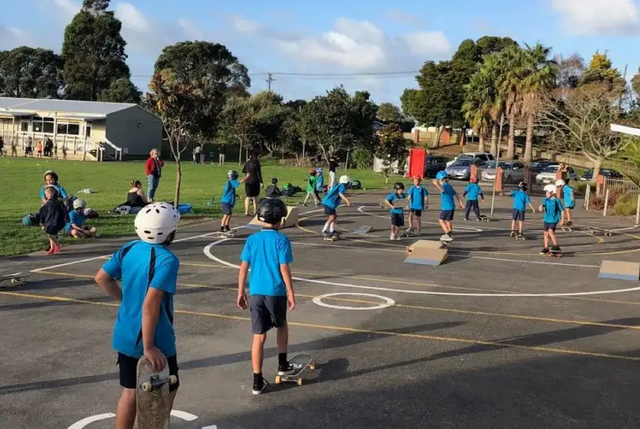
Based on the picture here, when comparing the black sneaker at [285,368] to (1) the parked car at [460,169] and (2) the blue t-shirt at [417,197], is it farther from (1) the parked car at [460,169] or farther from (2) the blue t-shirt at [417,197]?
(1) the parked car at [460,169]

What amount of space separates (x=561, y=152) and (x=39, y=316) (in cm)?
6189

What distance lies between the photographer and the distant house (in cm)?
4966

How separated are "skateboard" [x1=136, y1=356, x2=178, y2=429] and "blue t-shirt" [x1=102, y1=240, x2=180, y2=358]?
384 millimetres

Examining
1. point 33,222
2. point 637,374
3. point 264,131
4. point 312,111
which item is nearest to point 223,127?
point 264,131

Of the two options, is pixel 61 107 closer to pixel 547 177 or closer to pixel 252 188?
pixel 547 177

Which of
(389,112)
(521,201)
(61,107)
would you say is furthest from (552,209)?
(389,112)

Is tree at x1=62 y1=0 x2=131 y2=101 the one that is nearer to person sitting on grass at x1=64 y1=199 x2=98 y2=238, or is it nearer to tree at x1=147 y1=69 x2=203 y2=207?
tree at x1=147 y1=69 x2=203 y2=207

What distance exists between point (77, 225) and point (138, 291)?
11487 mm

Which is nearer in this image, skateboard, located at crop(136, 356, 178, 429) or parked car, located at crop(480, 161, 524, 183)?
skateboard, located at crop(136, 356, 178, 429)

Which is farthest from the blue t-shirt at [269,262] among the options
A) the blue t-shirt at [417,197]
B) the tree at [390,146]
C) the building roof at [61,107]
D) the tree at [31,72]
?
the tree at [31,72]

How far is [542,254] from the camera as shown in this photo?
49.3 ft

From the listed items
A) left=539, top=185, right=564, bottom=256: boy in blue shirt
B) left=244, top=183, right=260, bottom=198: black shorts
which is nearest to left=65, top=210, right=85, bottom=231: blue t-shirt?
left=244, top=183, right=260, bottom=198: black shorts

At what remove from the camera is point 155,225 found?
13.8 feet

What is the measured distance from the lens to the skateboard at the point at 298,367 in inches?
245
